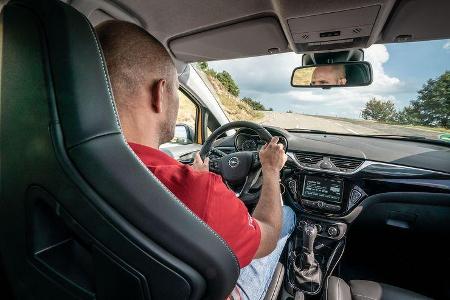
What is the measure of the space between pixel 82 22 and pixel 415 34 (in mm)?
2459

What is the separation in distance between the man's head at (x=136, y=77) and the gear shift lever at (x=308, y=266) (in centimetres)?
206

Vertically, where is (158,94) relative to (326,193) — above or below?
above

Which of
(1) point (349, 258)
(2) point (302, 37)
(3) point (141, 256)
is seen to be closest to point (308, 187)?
(1) point (349, 258)

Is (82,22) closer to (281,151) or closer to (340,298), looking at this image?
(281,151)

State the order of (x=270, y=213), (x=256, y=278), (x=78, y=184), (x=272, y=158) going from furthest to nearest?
(x=256, y=278)
(x=272, y=158)
(x=270, y=213)
(x=78, y=184)

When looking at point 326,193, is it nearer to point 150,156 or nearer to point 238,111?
point 150,156

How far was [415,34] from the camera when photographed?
2480 mm

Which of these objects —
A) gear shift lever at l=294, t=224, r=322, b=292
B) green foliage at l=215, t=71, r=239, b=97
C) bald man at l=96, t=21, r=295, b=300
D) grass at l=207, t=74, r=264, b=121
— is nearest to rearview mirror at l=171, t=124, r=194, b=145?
grass at l=207, t=74, r=264, b=121

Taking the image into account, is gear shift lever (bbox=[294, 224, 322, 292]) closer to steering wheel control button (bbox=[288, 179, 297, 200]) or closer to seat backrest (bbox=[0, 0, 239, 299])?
steering wheel control button (bbox=[288, 179, 297, 200])

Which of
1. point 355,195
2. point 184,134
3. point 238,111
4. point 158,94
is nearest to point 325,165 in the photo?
point 355,195

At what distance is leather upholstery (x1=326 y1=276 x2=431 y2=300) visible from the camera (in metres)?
2.06

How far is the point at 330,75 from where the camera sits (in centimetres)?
299

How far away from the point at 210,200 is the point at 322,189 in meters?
2.23

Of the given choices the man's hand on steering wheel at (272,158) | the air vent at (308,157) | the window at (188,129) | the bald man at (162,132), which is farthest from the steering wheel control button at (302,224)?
the window at (188,129)
